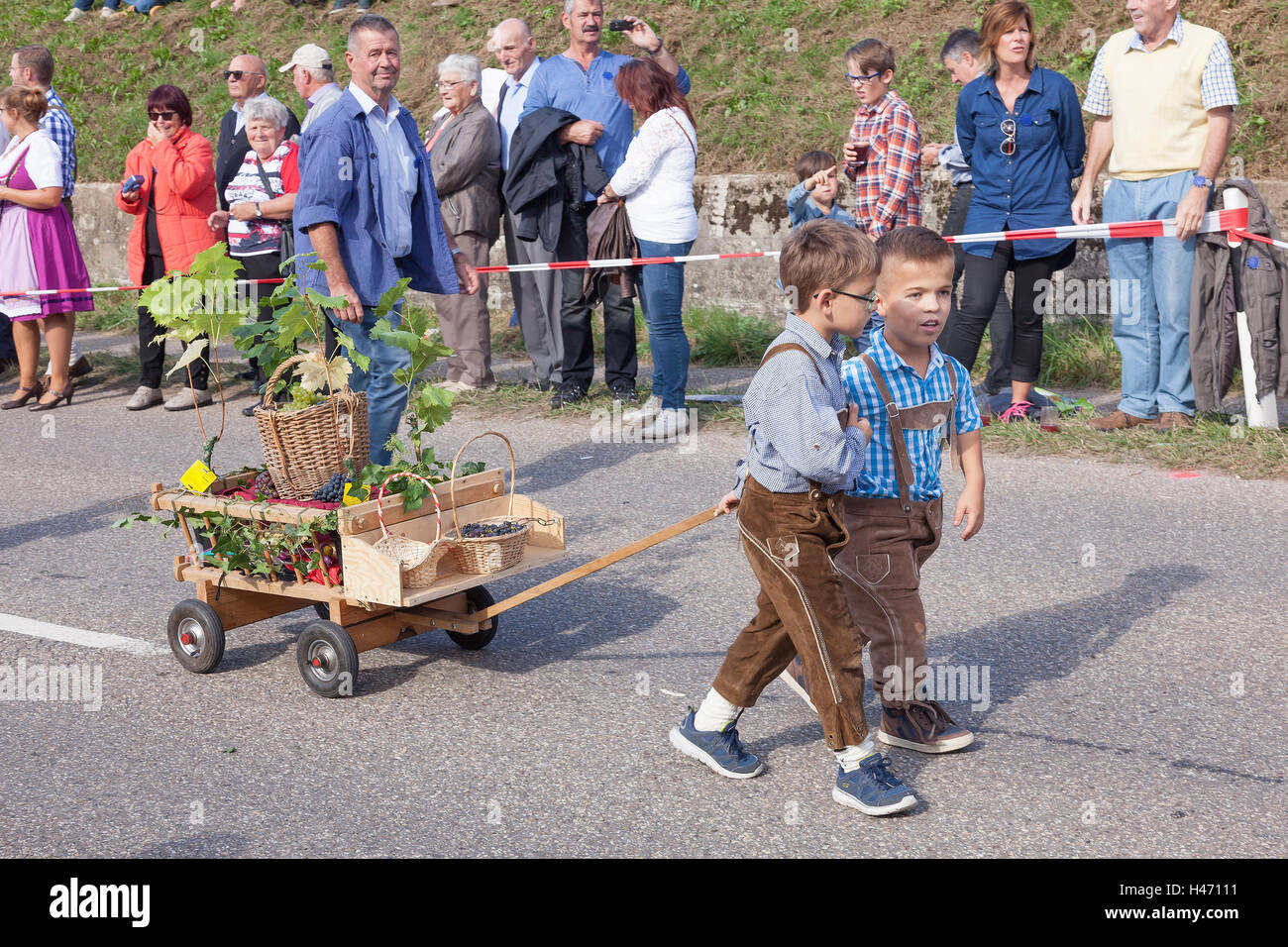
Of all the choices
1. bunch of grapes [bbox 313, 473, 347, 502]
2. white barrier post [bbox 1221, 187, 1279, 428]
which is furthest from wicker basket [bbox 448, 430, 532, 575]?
white barrier post [bbox 1221, 187, 1279, 428]

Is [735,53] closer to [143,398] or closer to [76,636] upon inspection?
[143,398]

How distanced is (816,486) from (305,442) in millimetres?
2067

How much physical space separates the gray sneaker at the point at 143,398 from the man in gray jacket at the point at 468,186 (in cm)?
212

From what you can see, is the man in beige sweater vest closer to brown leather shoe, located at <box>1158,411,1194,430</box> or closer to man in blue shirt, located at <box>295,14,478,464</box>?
brown leather shoe, located at <box>1158,411,1194,430</box>

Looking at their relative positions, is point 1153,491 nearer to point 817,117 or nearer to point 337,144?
point 337,144

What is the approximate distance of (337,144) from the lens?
6273 millimetres

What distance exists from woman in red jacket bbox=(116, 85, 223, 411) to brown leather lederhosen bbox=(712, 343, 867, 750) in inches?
281

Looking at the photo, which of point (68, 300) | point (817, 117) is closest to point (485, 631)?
point (68, 300)

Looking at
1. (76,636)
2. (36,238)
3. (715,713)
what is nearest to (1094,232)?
(715,713)

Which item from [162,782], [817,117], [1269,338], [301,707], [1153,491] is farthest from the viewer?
[817,117]

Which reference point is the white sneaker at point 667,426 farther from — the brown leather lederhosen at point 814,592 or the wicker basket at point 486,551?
the brown leather lederhosen at point 814,592

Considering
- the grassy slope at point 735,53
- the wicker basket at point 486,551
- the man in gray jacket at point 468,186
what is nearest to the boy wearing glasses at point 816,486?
the wicker basket at point 486,551

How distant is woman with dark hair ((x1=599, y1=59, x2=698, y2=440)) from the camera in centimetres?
837
